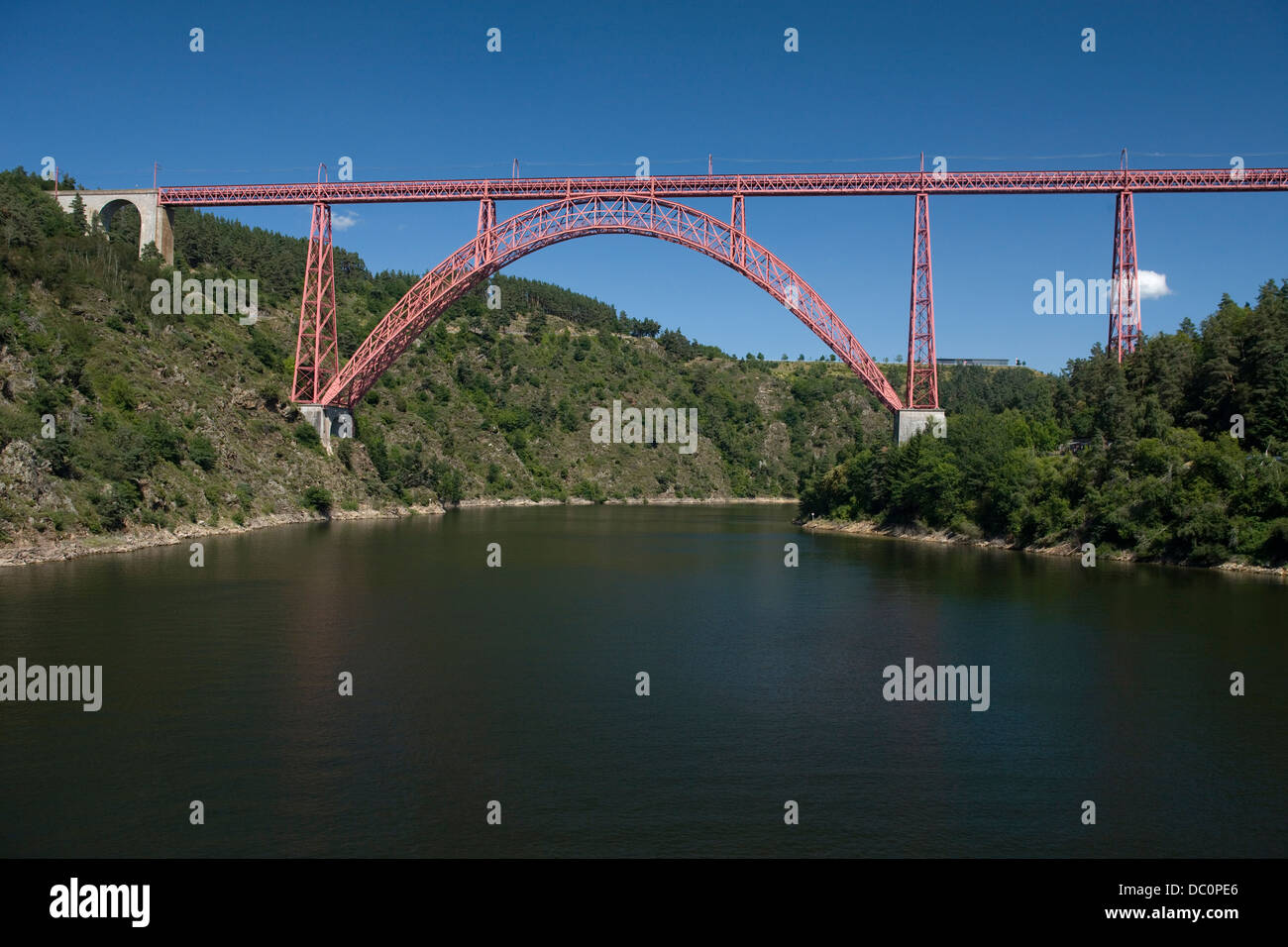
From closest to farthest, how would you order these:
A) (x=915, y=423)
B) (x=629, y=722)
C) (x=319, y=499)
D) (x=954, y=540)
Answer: (x=629, y=722) → (x=915, y=423) → (x=954, y=540) → (x=319, y=499)

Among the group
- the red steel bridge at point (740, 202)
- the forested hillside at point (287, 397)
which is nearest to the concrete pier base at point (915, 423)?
the red steel bridge at point (740, 202)

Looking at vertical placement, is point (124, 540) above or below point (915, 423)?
below

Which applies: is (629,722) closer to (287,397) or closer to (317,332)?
A: (317,332)

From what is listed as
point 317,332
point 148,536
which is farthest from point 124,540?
point 317,332

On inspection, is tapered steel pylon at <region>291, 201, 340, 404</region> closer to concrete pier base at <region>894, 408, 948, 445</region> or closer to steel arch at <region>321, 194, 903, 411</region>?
steel arch at <region>321, 194, 903, 411</region>

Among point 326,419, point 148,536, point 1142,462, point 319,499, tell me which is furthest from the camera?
point 326,419

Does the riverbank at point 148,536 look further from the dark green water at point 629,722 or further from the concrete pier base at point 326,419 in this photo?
the concrete pier base at point 326,419

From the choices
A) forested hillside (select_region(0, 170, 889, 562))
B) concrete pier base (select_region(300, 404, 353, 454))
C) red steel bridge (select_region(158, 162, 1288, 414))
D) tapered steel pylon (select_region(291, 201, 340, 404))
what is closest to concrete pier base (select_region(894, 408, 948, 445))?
red steel bridge (select_region(158, 162, 1288, 414))
